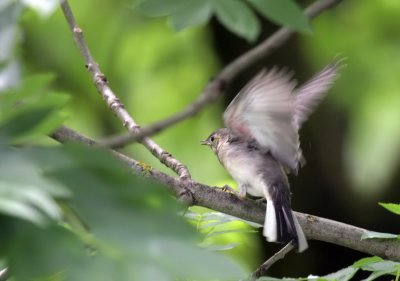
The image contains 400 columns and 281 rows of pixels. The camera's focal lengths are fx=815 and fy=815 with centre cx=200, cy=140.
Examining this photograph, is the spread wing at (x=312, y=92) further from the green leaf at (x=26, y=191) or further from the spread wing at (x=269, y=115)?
the green leaf at (x=26, y=191)

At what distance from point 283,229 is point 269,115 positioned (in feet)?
1.41

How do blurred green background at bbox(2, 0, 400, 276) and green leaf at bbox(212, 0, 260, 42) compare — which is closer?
green leaf at bbox(212, 0, 260, 42)

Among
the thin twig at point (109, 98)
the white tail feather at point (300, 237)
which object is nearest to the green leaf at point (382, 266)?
the white tail feather at point (300, 237)

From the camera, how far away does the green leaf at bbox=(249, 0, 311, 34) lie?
1.29 metres

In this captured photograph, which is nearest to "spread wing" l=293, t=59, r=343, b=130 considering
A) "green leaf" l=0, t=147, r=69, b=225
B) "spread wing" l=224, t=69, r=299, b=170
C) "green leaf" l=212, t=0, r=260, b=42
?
"spread wing" l=224, t=69, r=299, b=170

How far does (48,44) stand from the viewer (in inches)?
241

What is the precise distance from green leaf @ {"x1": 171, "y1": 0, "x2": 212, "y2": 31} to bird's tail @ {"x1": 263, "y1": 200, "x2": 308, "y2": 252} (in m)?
1.10

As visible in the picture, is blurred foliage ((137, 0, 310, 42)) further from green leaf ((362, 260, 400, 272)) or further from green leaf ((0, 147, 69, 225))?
green leaf ((362, 260, 400, 272))

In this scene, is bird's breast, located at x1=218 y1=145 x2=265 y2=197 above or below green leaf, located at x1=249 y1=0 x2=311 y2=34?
above

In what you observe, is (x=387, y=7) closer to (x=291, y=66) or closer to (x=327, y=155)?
(x=291, y=66)

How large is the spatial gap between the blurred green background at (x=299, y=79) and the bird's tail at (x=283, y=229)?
2595 millimetres

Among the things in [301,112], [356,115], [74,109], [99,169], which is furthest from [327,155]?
[99,169]

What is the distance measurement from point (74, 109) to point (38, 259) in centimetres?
527

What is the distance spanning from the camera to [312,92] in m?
3.12
